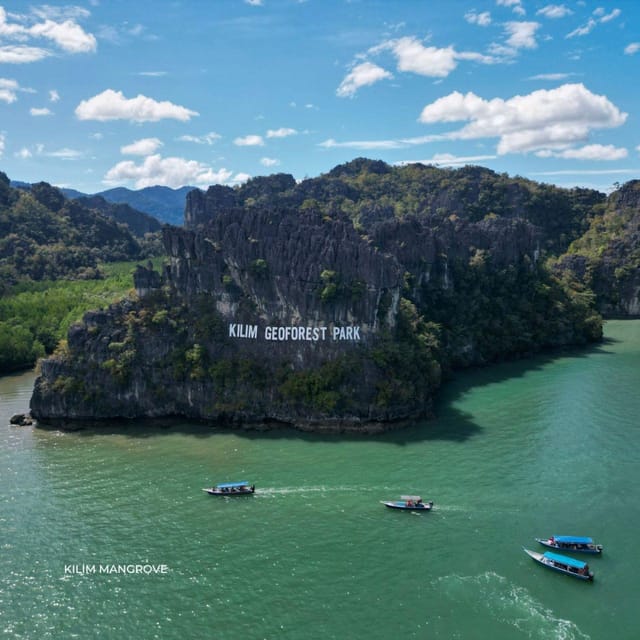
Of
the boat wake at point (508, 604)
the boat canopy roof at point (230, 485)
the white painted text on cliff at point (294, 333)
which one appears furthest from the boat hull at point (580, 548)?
the white painted text on cliff at point (294, 333)

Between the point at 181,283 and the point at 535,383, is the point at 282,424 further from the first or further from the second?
the point at 535,383

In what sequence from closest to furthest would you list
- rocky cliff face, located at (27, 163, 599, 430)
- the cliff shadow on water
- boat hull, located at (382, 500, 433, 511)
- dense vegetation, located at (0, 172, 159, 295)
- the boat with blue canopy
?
boat hull, located at (382, 500, 433, 511) < the boat with blue canopy < the cliff shadow on water < rocky cliff face, located at (27, 163, 599, 430) < dense vegetation, located at (0, 172, 159, 295)

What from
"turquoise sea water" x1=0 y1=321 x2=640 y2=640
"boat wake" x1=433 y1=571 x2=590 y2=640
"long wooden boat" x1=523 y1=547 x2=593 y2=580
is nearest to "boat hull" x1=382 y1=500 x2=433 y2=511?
"turquoise sea water" x1=0 y1=321 x2=640 y2=640

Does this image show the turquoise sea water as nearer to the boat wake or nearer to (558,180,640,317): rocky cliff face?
the boat wake

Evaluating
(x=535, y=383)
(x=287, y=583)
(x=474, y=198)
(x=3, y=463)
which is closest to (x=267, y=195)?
(x=474, y=198)

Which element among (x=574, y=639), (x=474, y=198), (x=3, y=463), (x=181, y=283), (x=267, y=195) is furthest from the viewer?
(x=267, y=195)

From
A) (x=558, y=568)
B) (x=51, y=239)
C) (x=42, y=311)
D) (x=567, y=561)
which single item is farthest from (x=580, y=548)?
(x=51, y=239)

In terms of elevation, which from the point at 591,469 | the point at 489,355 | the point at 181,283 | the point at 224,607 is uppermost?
the point at 181,283
